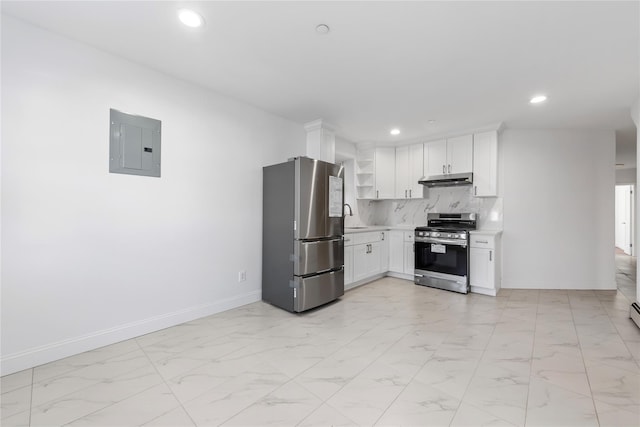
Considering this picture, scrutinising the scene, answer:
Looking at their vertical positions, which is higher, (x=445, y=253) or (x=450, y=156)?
(x=450, y=156)

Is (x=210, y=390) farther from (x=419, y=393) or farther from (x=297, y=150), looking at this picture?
(x=297, y=150)

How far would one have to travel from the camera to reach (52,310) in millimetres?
2137

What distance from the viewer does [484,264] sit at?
13.0ft

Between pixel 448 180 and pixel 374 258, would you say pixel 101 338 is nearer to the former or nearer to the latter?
pixel 374 258

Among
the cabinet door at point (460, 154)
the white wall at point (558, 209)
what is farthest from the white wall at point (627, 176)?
the cabinet door at point (460, 154)

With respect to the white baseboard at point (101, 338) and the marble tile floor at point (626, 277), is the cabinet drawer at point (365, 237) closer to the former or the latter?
the white baseboard at point (101, 338)

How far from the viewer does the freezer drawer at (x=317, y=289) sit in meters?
3.15

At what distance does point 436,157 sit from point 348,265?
2.34 meters

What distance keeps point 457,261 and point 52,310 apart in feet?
14.5

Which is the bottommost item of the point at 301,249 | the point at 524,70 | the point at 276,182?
the point at 301,249

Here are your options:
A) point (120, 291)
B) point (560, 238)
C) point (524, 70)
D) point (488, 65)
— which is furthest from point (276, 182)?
point (560, 238)

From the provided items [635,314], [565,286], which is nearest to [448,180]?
[565,286]

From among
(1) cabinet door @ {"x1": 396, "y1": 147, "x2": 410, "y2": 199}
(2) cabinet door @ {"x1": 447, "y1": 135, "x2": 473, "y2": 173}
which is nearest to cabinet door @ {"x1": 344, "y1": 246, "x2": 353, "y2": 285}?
(1) cabinet door @ {"x1": 396, "y1": 147, "x2": 410, "y2": 199}

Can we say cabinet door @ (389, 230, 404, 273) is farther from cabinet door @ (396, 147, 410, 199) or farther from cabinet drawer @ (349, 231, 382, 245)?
cabinet door @ (396, 147, 410, 199)
